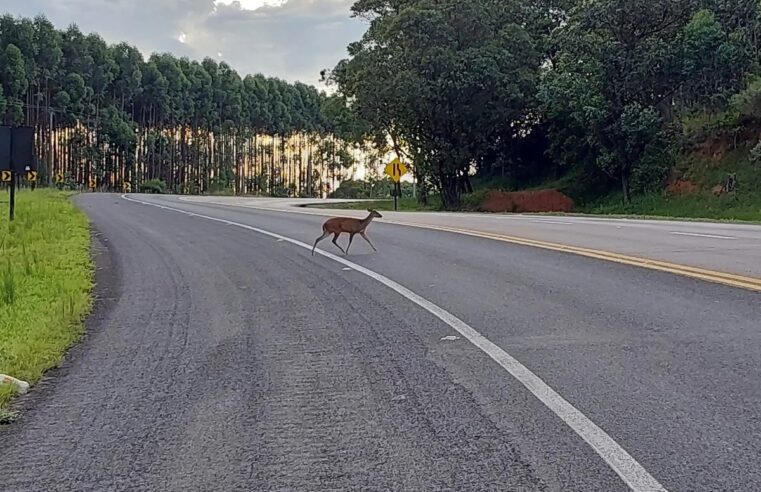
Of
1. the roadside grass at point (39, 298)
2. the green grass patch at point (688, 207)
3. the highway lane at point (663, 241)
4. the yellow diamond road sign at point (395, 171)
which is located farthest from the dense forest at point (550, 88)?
the roadside grass at point (39, 298)

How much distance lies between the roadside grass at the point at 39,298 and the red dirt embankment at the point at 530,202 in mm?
27042

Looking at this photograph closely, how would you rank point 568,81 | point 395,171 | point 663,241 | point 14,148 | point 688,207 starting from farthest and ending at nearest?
1. point 395,171
2. point 568,81
3. point 688,207
4. point 14,148
5. point 663,241

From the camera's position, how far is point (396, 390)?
18.3ft

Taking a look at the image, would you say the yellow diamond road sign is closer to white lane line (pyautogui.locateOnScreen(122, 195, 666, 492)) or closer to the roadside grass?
the roadside grass

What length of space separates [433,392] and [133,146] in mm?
97575

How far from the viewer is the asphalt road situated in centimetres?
421

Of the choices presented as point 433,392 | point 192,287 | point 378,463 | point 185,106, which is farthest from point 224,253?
point 185,106

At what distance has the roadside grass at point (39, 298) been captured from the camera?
A: 6605mm

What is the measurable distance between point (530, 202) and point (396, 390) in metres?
38.4

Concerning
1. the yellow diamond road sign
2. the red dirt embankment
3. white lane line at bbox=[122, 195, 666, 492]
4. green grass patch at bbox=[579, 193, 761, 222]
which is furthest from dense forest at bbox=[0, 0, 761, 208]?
white lane line at bbox=[122, 195, 666, 492]

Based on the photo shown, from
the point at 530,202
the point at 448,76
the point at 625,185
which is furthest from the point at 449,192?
the point at 625,185

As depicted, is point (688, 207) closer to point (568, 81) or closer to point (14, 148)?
point (568, 81)

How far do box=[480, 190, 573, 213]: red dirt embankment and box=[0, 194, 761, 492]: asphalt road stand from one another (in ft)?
106

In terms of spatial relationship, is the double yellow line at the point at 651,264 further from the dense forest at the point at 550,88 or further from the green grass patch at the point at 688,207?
the dense forest at the point at 550,88
